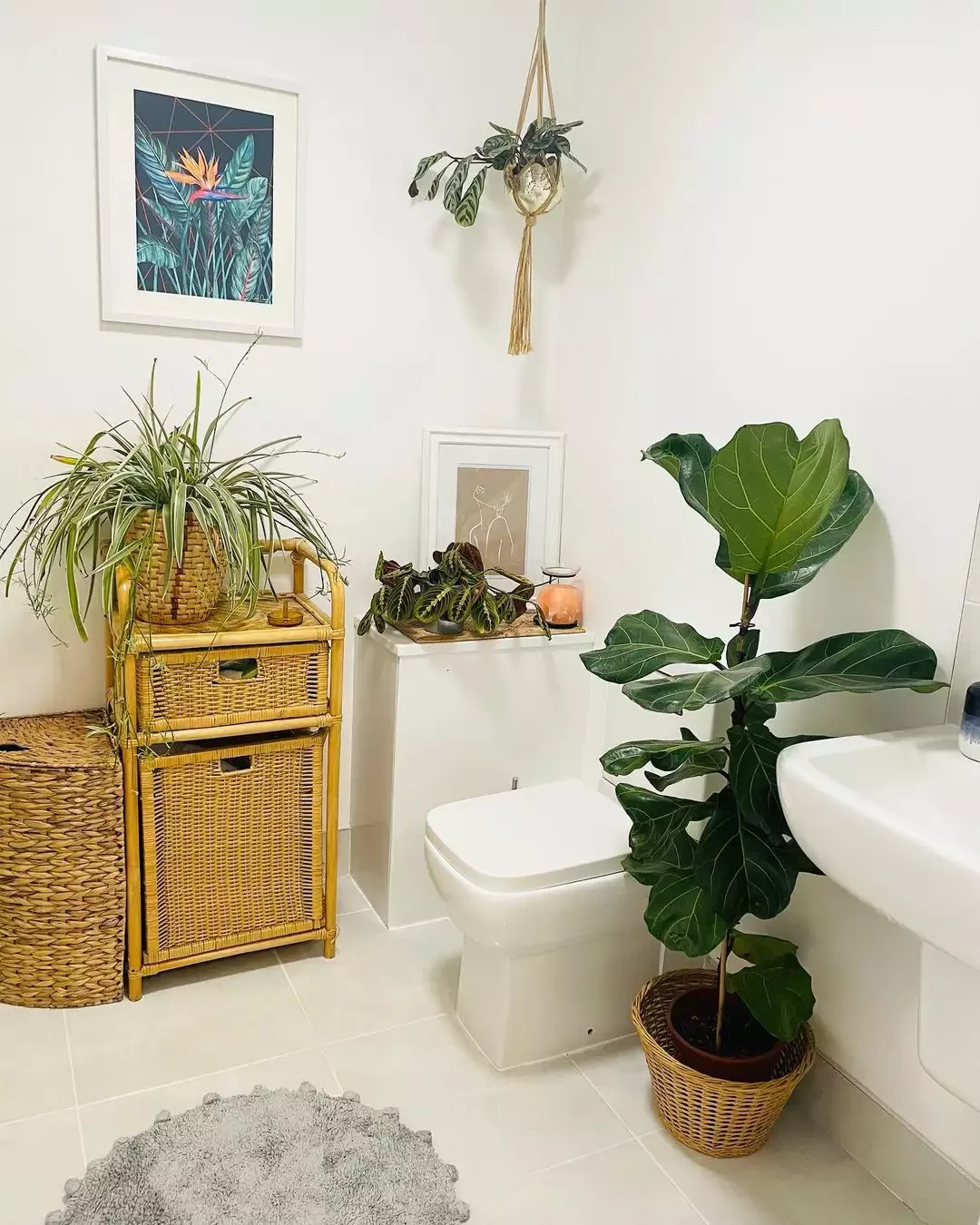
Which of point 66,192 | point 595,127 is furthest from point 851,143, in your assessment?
point 66,192

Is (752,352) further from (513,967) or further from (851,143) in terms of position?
(513,967)

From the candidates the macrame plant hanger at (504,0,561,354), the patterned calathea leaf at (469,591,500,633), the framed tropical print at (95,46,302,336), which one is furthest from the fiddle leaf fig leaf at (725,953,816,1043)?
the framed tropical print at (95,46,302,336)

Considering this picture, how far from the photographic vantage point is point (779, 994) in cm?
164

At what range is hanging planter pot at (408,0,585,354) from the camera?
7.39 feet

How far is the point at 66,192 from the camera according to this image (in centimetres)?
202

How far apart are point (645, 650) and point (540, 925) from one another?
592mm

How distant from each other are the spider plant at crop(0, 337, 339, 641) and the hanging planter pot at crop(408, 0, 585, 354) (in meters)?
0.60

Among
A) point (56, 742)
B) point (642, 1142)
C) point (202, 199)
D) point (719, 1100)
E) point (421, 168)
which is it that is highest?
point (421, 168)

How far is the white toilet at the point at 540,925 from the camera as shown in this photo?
5.88ft

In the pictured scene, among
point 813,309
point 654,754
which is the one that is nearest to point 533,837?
point 654,754

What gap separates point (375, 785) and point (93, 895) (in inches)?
27.7

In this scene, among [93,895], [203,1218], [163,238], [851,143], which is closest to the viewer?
[203,1218]

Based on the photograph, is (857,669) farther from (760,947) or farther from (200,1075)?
(200,1075)

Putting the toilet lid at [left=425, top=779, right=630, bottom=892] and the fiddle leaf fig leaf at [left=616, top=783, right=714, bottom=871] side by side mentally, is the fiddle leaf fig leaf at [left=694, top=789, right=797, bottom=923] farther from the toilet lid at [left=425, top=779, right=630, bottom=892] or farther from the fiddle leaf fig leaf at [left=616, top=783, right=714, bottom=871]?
the toilet lid at [left=425, top=779, right=630, bottom=892]
